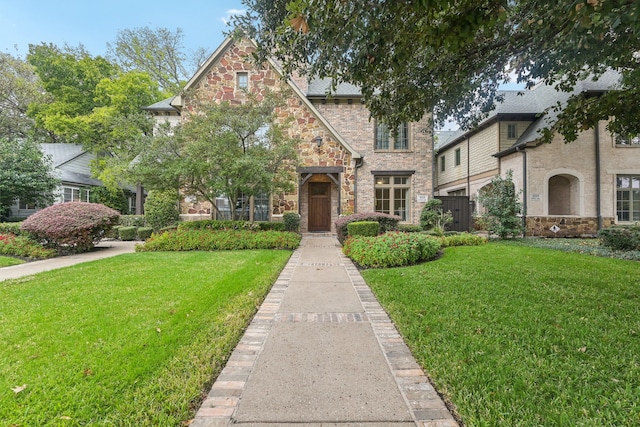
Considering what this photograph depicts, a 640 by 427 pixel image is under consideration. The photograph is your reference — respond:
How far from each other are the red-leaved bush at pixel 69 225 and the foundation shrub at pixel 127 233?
106 inches

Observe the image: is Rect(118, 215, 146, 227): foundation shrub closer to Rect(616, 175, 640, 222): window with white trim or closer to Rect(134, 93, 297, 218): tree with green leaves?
Rect(134, 93, 297, 218): tree with green leaves

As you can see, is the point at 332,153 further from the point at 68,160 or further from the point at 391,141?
the point at 68,160

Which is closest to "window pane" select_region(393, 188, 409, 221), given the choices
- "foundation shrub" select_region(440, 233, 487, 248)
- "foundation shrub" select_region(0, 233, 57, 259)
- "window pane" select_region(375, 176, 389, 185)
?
"window pane" select_region(375, 176, 389, 185)

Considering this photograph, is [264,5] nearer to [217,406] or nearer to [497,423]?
[217,406]

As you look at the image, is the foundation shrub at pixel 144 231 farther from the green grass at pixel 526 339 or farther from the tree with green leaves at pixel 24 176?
the green grass at pixel 526 339

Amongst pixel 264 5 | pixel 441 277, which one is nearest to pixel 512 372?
pixel 441 277

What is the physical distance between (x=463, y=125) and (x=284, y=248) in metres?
6.16

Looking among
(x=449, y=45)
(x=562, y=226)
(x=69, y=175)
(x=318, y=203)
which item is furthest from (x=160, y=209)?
(x=562, y=226)

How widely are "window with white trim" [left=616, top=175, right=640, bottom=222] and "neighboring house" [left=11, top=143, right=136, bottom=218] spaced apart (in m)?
27.3

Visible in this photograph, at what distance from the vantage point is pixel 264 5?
4.41m

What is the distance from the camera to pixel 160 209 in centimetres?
1188

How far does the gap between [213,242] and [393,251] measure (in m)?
5.64

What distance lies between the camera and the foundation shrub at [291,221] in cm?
1188

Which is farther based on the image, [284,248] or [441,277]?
[284,248]
